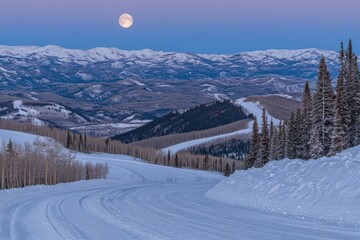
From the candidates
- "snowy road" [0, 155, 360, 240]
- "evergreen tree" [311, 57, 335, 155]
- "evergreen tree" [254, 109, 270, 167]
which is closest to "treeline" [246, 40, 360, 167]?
"evergreen tree" [311, 57, 335, 155]

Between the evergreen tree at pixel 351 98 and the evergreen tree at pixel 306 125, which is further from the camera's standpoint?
the evergreen tree at pixel 306 125

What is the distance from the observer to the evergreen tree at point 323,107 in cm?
5141

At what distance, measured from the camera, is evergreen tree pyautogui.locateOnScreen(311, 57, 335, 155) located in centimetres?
5141

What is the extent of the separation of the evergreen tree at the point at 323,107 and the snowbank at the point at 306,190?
80.8 ft

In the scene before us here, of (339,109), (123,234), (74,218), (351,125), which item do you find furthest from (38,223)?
(351,125)

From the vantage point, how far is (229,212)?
20344mm

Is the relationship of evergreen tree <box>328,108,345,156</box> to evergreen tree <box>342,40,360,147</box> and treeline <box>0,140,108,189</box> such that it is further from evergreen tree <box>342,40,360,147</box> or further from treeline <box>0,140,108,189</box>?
treeline <box>0,140,108,189</box>

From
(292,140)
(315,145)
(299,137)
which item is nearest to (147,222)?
(315,145)

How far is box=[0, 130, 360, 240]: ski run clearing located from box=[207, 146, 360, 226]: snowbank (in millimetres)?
39

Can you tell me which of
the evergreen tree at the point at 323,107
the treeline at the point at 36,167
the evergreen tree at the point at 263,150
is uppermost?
the evergreen tree at the point at 323,107

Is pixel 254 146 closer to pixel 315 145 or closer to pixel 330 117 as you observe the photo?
pixel 315 145

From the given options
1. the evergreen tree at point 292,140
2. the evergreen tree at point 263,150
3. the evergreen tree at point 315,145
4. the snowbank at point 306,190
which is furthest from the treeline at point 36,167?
the snowbank at point 306,190

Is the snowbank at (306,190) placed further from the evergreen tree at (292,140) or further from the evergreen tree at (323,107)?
the evergreen tree at (292,140)

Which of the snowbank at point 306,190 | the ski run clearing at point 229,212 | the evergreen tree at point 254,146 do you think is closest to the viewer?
the ski run clearing at point 229,212
